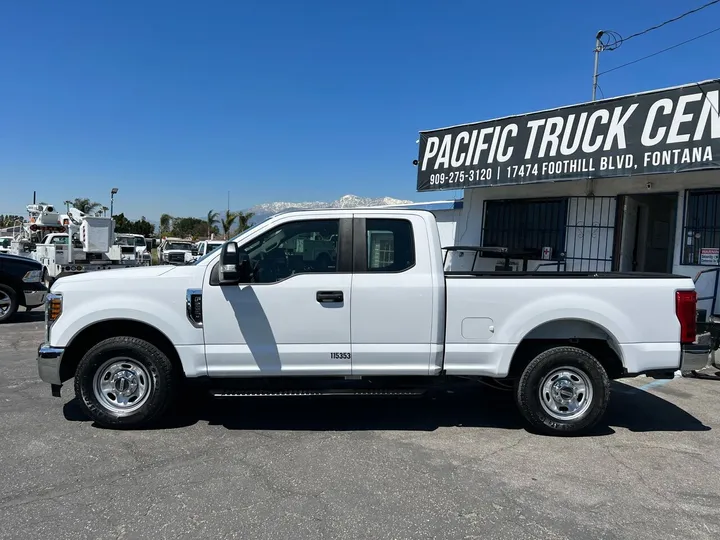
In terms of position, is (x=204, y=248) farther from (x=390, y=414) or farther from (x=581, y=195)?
(x=390, y=414)

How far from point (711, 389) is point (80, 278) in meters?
7.43

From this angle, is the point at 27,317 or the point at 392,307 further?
the point at 27,317

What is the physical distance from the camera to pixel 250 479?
3.98 meters

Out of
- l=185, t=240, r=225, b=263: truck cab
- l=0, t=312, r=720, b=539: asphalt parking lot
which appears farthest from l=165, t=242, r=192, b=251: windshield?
l=0, t=312, r=720, b=539: asphalt parking lot

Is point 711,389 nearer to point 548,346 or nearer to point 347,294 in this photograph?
point 548,346

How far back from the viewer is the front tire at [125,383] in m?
4.84

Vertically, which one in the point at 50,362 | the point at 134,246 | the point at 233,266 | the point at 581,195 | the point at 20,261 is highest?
the point at 581,195

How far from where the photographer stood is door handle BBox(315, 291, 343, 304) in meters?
4.80

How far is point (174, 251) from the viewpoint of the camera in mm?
26406

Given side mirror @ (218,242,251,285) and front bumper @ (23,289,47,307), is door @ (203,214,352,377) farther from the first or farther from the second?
front bumper @ (23,289,47,307)

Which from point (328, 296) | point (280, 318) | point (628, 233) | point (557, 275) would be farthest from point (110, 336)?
point (628, 233)

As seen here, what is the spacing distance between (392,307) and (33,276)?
9642 millimetres

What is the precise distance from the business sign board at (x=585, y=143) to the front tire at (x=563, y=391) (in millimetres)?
4861

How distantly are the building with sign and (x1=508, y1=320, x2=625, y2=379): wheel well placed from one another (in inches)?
174
